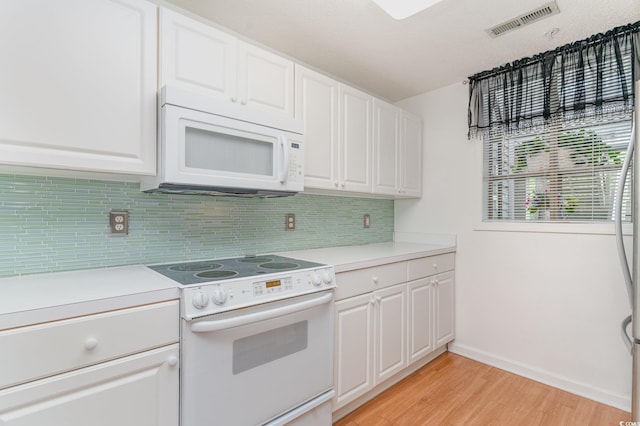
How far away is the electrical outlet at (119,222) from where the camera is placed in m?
1.56

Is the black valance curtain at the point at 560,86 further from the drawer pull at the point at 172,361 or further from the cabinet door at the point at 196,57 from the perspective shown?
the drawer pull at the point at 172,361

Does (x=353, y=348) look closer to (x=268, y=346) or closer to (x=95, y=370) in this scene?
(x=268, y=346)

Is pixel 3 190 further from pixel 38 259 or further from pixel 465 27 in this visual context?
pixel 465 27

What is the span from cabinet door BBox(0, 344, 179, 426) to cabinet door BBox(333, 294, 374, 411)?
87cm

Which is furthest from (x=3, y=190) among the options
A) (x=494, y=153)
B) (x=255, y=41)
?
(x=494, y=153)

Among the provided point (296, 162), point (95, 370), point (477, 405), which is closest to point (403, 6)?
point (296, 162)

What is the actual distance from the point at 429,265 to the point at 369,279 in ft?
2.40

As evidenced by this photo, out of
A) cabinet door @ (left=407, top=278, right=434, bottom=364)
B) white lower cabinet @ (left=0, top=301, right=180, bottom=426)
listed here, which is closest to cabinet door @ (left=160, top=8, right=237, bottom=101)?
white lower cabinet @ (left=0, top=301, right=180, bottom=426)

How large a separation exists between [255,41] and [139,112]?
3.67 feet

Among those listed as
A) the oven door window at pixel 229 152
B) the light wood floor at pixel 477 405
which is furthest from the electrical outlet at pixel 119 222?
the light wood floor at pixel 477 405

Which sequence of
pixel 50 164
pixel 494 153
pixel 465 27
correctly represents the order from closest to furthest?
1. pixel 50 164
2. pixel 465 27
3. pixel 494 153

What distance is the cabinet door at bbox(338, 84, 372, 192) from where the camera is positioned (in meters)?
2.22

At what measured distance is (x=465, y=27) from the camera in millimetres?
1932

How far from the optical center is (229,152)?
5.18 ft
